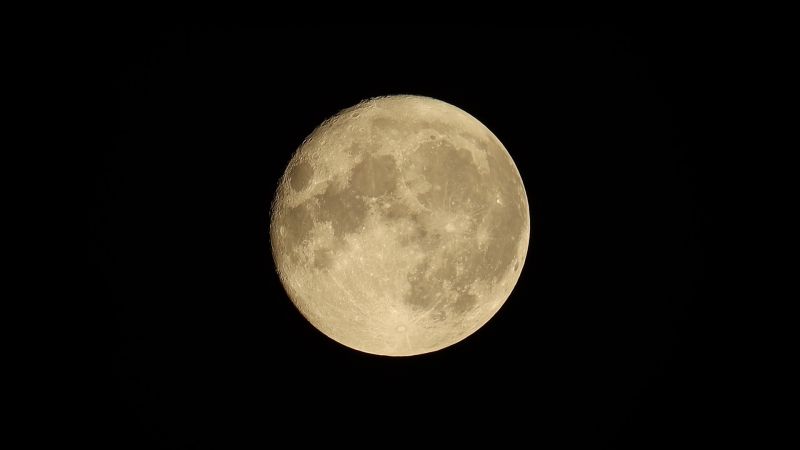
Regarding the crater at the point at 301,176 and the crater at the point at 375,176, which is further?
the crater at the point at 301,176

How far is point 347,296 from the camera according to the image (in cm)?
336

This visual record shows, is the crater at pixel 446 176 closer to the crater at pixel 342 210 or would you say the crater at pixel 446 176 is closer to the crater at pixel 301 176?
the crater at pixel 342 210

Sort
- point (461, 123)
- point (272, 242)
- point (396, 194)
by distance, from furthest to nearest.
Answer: point (272, 242), point (461, 123), point (396, 194)

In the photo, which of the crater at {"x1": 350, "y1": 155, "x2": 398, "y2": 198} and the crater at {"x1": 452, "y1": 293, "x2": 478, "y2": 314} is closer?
the crater at {"x1": 350, "y1": 155, "x2": 398, "y2": 198}

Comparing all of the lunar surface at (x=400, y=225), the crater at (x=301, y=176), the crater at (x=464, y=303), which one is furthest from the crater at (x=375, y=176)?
the crater at (x=464, y=303)

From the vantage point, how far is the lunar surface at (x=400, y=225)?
3.17m

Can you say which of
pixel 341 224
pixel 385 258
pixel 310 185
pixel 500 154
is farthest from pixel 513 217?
pixel 310 185

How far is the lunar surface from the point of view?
3.17m

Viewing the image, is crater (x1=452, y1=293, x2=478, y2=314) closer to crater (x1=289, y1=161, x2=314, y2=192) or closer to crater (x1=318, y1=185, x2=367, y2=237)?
crater (x1=318, y1=185, x2=367, y2=237)

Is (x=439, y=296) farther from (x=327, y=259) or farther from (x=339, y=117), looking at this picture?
(x=339, y=117)

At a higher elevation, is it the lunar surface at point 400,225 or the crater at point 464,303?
the lunar surface at point 400,225

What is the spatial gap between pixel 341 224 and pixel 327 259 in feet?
0.93

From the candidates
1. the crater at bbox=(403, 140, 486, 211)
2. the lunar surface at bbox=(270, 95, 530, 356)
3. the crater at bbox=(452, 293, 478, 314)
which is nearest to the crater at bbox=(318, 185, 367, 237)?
the lunar surface at bbox=(270, 95, 530, 356)

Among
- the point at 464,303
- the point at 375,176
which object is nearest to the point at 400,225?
the point at 375,176
